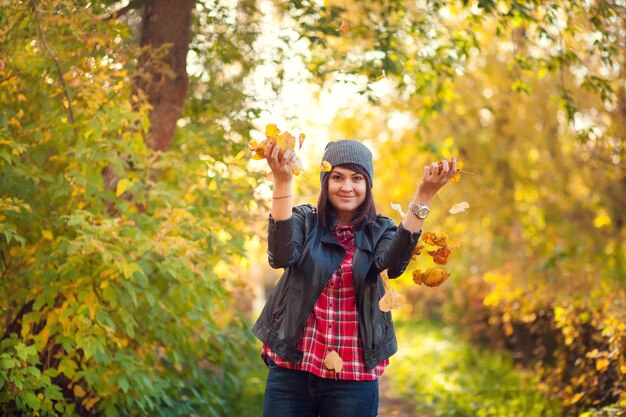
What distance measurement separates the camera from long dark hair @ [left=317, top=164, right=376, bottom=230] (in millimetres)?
3051

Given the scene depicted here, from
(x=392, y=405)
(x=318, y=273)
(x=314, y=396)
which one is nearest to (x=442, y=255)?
(x=318, y=273)

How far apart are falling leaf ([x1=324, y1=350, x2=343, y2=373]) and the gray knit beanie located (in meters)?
0.70

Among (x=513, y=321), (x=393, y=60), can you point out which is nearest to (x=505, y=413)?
(x=513, y=321)

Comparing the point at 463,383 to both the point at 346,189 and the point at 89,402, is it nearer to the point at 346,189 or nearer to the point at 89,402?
the point at 89,402

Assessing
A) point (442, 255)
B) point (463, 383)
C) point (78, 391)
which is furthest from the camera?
point (463, 383)

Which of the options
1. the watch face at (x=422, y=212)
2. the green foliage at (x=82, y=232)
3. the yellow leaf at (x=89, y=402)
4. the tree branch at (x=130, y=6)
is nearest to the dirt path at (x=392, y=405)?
the green foliage at (x=82, y=232)

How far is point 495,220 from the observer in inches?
476

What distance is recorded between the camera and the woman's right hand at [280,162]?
2639mm

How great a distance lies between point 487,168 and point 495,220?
88 centimetres

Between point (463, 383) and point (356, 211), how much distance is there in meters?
6.06

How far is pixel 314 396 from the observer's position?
9.61 ft

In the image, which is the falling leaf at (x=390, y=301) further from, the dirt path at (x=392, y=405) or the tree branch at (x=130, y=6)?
the dirt path at (x=392, y=405)

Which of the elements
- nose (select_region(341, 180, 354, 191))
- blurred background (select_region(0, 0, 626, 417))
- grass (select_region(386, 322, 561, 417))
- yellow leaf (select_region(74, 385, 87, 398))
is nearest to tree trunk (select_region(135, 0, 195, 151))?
blurred background (select_region(0, 0, 626, 417))

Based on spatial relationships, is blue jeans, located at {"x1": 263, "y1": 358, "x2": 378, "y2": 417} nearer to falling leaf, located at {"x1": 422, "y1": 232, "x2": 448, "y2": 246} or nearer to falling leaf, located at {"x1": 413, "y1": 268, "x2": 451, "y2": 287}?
falling leaf, located at {"x1": 413, "y1": 268, "x2": 451, "y2": 287}
